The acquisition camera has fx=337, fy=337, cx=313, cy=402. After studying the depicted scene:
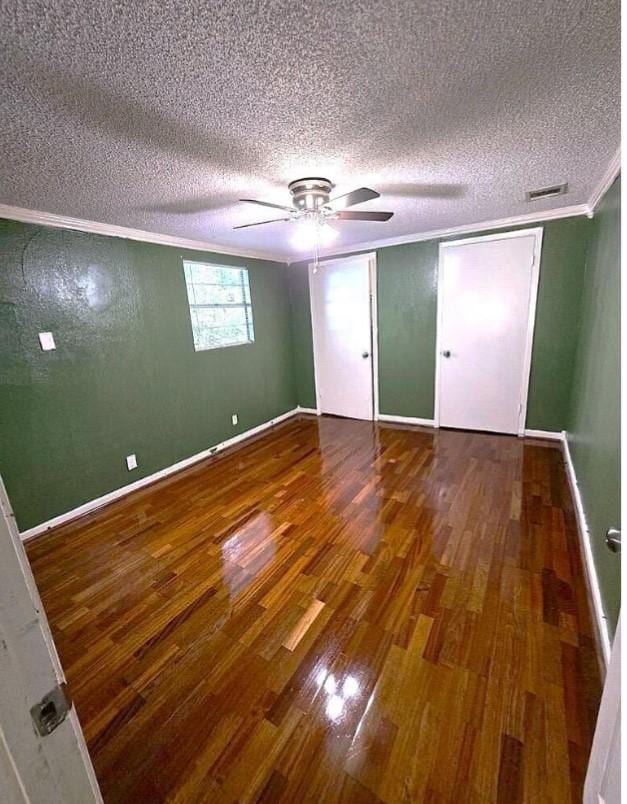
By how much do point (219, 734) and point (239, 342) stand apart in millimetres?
3457

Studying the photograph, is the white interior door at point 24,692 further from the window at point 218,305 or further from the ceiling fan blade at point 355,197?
the window at point 218,305

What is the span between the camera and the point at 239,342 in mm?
4039

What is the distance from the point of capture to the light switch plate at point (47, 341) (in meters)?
2.37

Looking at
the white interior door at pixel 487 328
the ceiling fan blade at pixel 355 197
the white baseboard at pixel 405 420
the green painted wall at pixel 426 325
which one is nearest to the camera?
the ceiling fan blade at pixel 355 197

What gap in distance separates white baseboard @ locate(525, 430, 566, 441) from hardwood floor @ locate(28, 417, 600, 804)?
0.93 m

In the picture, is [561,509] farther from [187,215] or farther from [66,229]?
[66,229]

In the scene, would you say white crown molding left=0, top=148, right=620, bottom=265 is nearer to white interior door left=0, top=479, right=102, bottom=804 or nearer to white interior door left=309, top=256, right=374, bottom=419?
white interior door left=309, top=256, right=374, bottom=419

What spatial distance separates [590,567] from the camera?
5.84 ft

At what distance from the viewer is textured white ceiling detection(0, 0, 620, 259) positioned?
36.9 inches

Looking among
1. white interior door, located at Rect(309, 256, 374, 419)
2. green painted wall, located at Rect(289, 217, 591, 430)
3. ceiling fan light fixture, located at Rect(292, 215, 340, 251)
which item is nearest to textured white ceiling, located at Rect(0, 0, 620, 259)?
ceiling fan light fixture, located at Rect(292, 215, 340, 251)

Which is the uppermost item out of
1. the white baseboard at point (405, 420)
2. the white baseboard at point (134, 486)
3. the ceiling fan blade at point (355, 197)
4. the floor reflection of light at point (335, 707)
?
the ceiling fan blade at point (355, 197)

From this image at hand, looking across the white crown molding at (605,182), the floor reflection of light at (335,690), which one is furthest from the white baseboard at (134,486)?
the white crown molding at (605,182)

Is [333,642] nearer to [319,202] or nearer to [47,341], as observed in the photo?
[319,202]

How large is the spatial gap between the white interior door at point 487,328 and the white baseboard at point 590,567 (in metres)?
1.06
